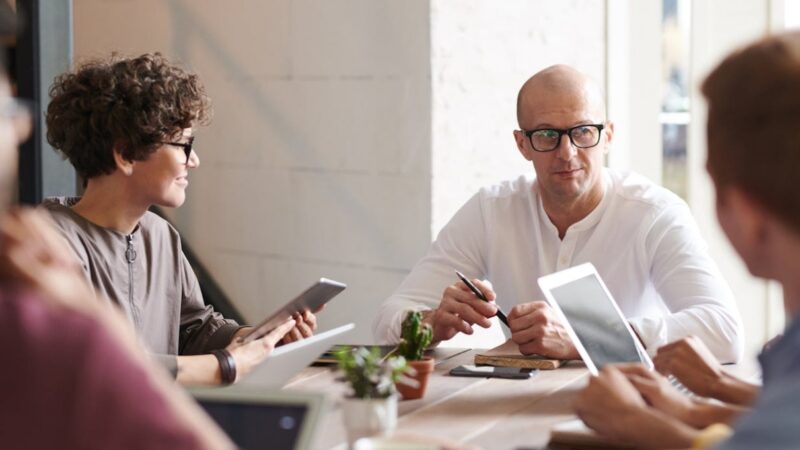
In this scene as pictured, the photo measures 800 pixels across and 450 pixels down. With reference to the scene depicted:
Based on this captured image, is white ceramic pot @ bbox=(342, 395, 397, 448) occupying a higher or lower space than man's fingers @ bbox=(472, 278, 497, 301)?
lower

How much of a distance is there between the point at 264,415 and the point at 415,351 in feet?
2.81

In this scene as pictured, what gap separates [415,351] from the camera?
2.38 meters

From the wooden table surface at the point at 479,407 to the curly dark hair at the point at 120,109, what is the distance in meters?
0.66

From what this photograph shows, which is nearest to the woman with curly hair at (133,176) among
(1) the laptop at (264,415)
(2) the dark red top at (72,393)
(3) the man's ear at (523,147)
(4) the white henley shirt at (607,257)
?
(4) the white henley shirt at (607,257)

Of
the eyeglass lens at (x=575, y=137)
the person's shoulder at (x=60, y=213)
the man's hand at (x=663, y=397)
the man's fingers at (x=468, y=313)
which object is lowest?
the man's hand at (x=663, y=397)

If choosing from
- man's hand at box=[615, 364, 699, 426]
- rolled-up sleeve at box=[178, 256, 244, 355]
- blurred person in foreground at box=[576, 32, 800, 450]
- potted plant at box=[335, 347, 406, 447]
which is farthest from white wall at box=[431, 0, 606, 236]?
blurred person in foreground at box=[576, 32, 800, 450]

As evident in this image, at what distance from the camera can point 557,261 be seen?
3205 mm

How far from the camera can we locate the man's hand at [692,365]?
2.12 metres

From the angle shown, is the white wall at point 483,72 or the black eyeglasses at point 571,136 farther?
the white wall at point 483,72

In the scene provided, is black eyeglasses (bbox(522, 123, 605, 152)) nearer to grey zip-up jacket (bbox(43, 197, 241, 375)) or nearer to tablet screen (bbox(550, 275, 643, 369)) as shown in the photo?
tablet screen (bbox(550, 275, 643, 369))

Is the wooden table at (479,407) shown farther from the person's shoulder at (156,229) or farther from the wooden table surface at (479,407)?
the person's shoulder at (156,229)

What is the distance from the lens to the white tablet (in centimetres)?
237

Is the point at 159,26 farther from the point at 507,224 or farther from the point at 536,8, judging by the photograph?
the point at 507,224

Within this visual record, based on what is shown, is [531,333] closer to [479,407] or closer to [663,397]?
[479,407]
